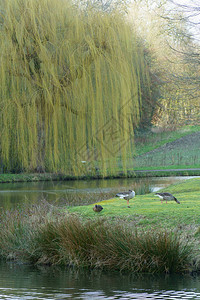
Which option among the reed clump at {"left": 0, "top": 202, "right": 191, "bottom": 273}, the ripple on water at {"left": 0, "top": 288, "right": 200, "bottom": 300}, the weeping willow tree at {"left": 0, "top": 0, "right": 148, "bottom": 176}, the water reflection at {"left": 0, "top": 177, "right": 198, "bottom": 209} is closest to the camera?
the ripple on water at {"left": 0, "top": 288, "right": 200, "bottom": 300}

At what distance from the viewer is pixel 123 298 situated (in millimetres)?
5797

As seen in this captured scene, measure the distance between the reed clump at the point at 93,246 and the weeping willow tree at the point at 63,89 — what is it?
3.86 feet

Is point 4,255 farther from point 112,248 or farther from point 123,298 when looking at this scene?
point 123,298

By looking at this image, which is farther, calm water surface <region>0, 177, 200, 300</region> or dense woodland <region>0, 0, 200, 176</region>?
dense woodland <region>0, 0, 200, 176</region>

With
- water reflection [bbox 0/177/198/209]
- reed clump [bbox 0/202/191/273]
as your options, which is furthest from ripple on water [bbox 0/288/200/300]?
water reflection [bbox 0/177/198/209]

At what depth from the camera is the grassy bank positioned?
757 centimetres

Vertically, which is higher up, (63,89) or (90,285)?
(63,89)

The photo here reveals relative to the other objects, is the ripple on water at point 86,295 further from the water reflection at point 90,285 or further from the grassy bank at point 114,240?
the grassy bank at point 114,240

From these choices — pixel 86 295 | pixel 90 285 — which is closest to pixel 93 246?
pixel 90 285

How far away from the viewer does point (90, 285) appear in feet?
22.3

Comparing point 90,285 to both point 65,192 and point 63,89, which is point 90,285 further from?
point 65,192

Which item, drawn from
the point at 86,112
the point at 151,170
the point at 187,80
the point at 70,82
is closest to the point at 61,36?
the point at 70,82

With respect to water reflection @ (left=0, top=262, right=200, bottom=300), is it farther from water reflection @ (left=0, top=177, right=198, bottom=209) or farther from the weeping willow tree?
water reflection @ (left=0, top=177, right=198, bottom=209)

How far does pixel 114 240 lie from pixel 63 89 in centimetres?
269
